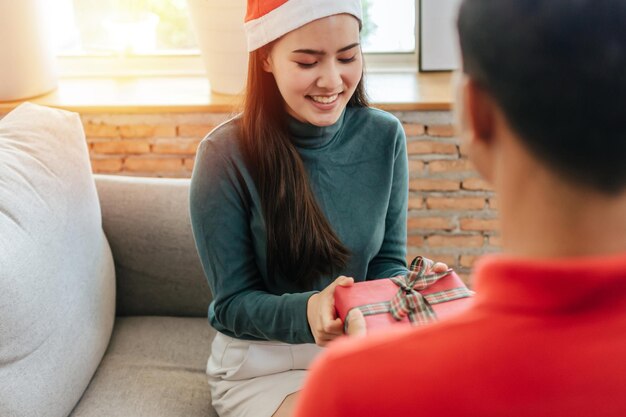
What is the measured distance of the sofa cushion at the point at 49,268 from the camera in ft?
4.85

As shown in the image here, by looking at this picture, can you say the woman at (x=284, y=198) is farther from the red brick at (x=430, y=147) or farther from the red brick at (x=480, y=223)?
the red brick at (x=480, y=223)

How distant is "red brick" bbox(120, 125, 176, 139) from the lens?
256cm

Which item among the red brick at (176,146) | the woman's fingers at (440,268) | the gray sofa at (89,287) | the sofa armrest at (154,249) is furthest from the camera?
the red brick at (176,146)

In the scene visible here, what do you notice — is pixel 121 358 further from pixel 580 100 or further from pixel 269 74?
pixel 580 100

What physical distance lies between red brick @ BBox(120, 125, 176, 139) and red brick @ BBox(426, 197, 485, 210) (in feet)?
2.81

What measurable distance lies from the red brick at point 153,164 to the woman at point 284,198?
3.40 feet

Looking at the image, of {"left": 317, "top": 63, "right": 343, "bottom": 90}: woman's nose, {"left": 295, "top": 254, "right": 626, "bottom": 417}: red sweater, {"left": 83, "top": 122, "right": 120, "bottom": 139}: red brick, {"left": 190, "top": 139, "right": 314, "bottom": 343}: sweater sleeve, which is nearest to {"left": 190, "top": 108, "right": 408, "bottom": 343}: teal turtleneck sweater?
{"left": 190, "top": 139, "right": 314, "bottom": 343}: sweater sleeve

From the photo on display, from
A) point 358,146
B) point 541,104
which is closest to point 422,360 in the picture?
point 541,104

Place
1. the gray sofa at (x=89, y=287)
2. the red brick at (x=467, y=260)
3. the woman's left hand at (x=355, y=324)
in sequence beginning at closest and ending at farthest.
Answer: the woman's left hand at (x=355, y=324)
the gray sofa at (x=89, y=287)
the red brick at (x=467, y=260)

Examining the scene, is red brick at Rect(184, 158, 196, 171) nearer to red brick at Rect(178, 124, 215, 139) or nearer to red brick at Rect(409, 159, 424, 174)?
red brick at Rect(178, 124, 215, 139)

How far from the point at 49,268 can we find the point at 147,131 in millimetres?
1033

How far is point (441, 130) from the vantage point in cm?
248

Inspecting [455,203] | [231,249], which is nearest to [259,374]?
[231,249]

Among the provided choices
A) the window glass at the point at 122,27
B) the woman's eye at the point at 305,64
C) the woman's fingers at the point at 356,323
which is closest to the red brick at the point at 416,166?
the window glass at the point at 122,27
